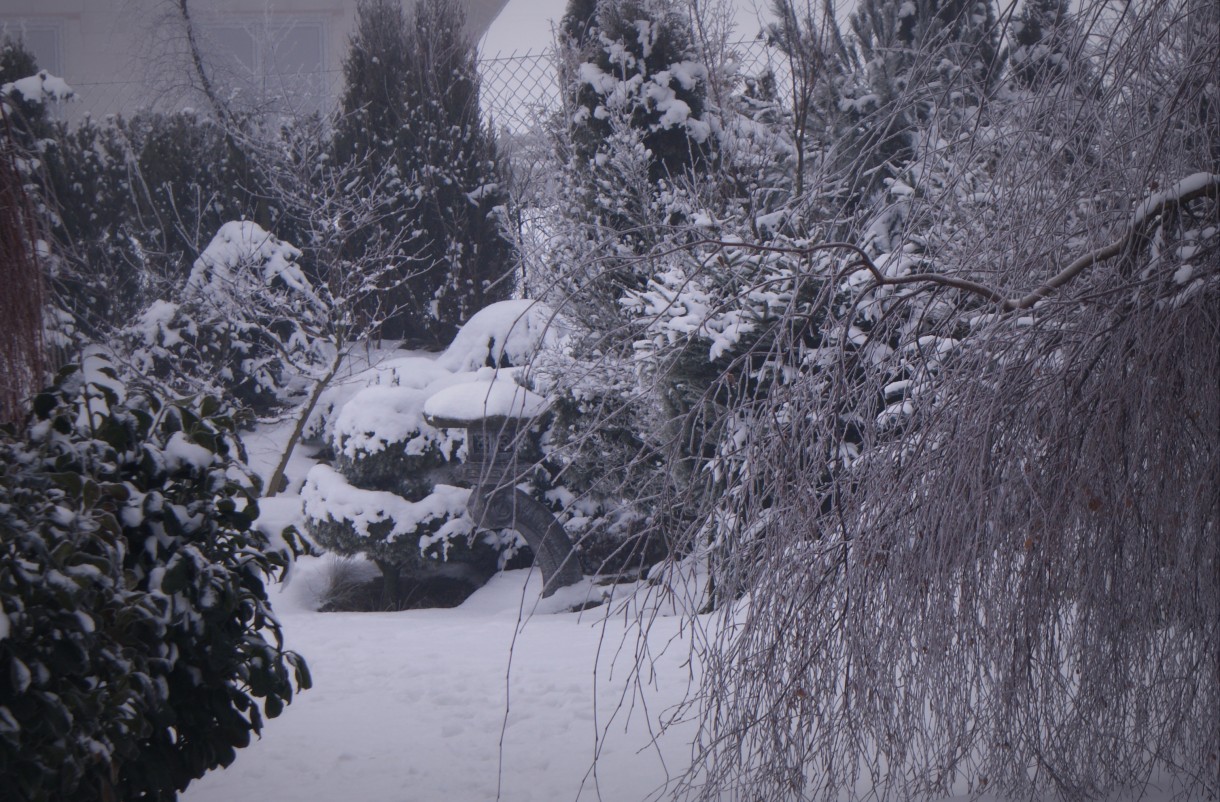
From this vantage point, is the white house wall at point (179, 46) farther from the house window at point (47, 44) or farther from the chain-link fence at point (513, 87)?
the chain-link fence at point (513, 87)

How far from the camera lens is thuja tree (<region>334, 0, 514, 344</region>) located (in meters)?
10.5

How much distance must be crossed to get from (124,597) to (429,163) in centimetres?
890

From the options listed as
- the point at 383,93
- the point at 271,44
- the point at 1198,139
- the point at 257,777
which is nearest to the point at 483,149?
the point at 383,93

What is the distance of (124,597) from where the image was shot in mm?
2121

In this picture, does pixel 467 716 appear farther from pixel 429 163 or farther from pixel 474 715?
pixel 429 163

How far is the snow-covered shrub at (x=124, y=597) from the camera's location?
1938mm

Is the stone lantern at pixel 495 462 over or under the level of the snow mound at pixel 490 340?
under

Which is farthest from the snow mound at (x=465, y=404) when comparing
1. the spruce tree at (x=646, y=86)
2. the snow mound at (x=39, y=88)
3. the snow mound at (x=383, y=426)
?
the snow mound at (x=39, y=88)

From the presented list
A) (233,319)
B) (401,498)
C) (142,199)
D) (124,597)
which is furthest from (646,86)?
(124,597)

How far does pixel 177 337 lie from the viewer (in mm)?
9008

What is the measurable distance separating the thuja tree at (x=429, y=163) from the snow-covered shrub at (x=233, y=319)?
1253 mm

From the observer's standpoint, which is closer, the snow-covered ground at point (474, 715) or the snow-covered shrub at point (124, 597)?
the snow-covered shrub at point (124, 597)

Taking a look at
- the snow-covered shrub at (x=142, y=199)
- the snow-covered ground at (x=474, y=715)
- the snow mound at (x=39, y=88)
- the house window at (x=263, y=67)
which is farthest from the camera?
the house window at (x=263, y=67)

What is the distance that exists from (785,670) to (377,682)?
2.98 m
